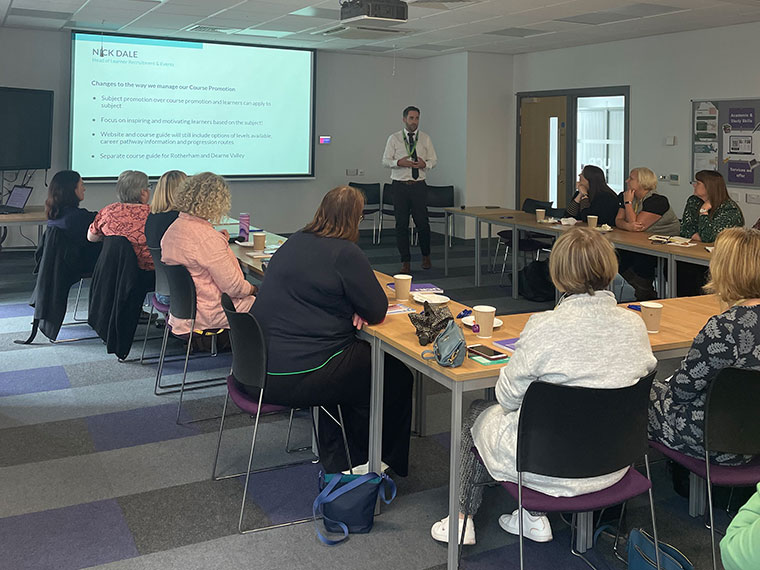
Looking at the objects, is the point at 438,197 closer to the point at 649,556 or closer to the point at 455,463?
the point at 455,463

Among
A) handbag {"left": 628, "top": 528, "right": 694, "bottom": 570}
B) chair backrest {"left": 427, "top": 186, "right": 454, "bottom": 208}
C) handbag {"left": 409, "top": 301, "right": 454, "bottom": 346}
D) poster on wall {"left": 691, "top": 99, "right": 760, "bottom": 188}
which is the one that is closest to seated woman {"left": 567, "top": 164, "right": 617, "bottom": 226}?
poster on wall {"left": 691, "top": 99, "right": 760, "bottom": 188}

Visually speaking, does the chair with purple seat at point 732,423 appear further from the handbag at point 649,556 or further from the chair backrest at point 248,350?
the chair backrest at point 248,350

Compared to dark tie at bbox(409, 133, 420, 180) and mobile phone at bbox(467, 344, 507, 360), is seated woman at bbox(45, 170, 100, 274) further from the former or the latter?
dark tie at bbox(409, 133, 420, 180)

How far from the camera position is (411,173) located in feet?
28.8

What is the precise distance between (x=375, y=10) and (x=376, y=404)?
12.2 feet

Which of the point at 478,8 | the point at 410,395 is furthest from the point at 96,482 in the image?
the point at 478,8

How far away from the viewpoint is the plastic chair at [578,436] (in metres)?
2.17

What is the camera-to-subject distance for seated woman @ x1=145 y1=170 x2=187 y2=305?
4621 millimetres

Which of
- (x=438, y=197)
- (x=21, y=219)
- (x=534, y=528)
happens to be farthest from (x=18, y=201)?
(x=534, y=528)

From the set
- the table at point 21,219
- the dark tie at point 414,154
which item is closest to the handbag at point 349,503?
the table at point 21,219

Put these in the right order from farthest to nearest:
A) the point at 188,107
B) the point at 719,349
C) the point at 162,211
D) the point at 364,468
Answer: the point at 188,107
the point at 162,211
the point at 364,468
the point at 719,349

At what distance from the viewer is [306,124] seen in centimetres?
1052

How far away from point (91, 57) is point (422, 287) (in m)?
6.93

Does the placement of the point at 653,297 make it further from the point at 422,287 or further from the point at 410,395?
the point at 410,395
